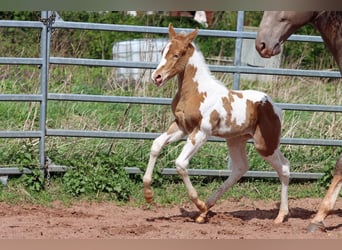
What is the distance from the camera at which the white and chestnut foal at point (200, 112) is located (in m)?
4.89

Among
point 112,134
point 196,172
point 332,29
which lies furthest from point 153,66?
point 332,29

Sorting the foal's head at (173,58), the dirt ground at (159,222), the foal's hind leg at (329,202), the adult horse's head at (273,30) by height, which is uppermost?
the adult horse's head at (273,30)

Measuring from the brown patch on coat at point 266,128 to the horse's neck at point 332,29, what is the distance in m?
0.71

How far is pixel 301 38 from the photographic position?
6.45 meters

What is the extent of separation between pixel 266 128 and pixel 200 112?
628mm

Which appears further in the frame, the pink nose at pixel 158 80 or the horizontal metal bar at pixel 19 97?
the horizontal metal bar at pixel 19 97

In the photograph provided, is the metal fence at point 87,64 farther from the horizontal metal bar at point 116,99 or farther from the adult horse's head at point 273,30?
the adult horse's head at point 273,30

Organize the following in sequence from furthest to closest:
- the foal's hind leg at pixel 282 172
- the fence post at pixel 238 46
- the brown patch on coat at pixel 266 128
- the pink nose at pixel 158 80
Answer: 1. the fence post at pixel 238 46
2. the foal's hind leg at pixel 282 172
3. the brown patch on coat at pixel 266 128
4. the pink nose at pixel 158 80

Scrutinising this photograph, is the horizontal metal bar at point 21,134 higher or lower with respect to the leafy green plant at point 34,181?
higher

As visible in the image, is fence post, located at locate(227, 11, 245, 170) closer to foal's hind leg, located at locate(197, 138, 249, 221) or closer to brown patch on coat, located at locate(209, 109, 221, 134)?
foal's hind leg, located at locate(197, 138, 249, 221)

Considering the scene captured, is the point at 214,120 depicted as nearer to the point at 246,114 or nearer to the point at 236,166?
the point at 246,114

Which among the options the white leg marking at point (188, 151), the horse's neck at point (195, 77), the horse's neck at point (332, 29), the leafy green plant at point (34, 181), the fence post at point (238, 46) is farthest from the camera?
the fence post at point (238, 46)

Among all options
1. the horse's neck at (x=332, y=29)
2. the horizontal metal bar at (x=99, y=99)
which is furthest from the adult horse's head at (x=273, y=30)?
the horizontal metal bar at (x=99, y=99)

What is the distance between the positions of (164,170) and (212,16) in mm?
8077
